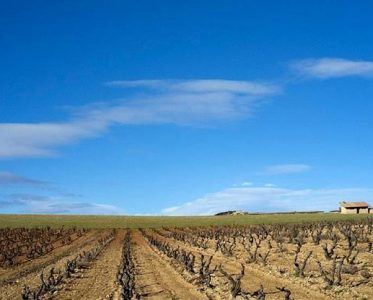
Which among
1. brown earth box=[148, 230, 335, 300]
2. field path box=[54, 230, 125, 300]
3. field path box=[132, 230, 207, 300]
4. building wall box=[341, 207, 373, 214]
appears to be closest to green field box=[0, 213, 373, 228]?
building wall box=[341, 207, 373, 214]

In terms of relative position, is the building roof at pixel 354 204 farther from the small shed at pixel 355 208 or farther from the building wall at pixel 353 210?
the building wall at pixel 353 210

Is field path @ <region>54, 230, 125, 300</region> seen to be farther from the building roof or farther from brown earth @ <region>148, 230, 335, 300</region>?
the building roof

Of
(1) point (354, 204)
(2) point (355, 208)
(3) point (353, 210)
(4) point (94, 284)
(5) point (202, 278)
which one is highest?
(1) point (354, 204)

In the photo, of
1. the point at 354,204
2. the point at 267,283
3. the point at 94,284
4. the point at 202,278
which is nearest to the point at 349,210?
the point at 354,204

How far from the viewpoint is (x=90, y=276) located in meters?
29.7

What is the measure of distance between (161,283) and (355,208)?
123571mm

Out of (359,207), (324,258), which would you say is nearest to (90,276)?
(324,258)

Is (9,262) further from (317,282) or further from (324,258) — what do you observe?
(317,282)

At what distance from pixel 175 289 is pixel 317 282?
5652mm

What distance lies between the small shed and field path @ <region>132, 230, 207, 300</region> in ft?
370

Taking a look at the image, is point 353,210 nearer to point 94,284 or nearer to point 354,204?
point 354,204

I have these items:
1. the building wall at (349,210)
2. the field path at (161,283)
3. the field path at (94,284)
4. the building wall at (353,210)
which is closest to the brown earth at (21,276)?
the field path at (94,284)

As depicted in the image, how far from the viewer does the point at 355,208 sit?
142 metres

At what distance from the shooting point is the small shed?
459 feet
